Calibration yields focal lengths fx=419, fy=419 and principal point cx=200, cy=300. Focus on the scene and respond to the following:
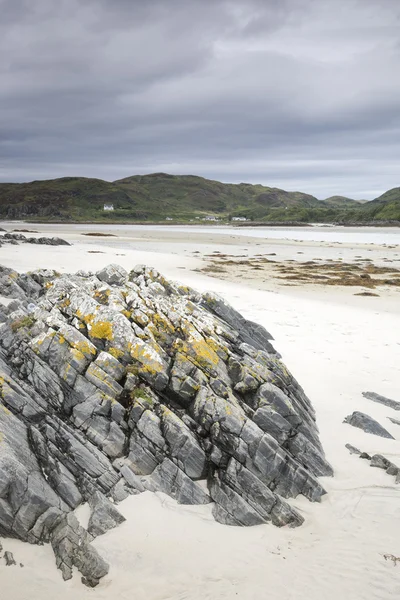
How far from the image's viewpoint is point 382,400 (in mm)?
15820

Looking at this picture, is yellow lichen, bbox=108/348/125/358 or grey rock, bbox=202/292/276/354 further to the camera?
grey rock, bbox=202/292/276/354

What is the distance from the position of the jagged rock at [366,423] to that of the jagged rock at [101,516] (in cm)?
848

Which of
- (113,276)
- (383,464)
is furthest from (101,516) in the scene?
(113,276)

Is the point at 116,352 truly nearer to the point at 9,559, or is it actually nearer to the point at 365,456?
the point at 9,559

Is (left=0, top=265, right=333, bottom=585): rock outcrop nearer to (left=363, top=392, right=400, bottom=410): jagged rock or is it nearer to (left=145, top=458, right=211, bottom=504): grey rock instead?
(left=145, top=458, right=211, bottom=504): grey rock

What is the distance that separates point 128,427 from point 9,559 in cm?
352

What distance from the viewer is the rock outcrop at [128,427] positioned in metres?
8.75

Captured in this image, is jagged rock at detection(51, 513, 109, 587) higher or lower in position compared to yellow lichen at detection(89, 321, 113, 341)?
lower

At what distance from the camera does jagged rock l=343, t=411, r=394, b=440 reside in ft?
44.5

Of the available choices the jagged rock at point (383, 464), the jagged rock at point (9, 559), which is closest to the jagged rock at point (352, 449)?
the jagged rock at point (383, 464)

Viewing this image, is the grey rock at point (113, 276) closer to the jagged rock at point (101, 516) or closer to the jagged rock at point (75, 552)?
the jagged rock at point (101, 516)

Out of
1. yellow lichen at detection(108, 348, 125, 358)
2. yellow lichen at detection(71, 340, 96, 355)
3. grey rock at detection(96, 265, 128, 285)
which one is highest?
grey rock at detection(96, 265, 128, 285)

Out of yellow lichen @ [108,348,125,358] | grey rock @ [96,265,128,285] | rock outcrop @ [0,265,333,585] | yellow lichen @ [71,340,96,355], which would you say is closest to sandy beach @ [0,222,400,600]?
rock outcrop @ [0,265,333,585]

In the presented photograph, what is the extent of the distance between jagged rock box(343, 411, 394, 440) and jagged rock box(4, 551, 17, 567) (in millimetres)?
10623
